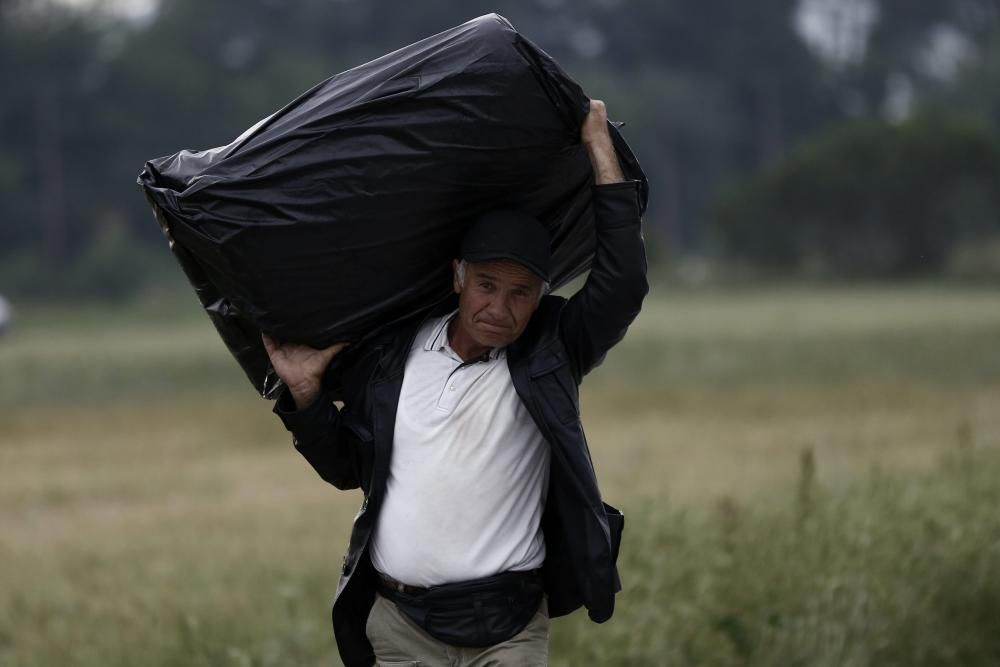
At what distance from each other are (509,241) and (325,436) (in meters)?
0.68

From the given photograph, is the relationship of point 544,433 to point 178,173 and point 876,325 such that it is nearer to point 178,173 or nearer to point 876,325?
point 178,173

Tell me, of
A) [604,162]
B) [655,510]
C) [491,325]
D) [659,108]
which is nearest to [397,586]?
[491,325]

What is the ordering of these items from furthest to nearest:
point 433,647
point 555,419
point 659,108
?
point 659,108, point 433,647, point 555,419

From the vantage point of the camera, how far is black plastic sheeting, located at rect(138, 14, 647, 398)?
12.1 ft

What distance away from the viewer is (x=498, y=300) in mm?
3602

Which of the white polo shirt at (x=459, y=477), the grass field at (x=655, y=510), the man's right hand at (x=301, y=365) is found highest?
the man's right hand at (x=301, y=365)

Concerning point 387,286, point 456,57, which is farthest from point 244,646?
point 456,57

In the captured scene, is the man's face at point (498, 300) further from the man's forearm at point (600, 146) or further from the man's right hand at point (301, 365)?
the man's right hand at point (301, 365)

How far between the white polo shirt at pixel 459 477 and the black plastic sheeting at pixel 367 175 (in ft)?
0.98

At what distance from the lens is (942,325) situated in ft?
88.8

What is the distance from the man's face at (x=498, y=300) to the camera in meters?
3.61

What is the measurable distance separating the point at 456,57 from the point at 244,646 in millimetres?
3140

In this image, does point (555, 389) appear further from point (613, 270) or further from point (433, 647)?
point (433, 647)

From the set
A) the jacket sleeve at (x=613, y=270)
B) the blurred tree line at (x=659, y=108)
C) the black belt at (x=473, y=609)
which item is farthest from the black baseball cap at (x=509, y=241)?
the blurred tree line at (x=659, y=108)
